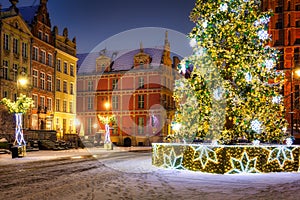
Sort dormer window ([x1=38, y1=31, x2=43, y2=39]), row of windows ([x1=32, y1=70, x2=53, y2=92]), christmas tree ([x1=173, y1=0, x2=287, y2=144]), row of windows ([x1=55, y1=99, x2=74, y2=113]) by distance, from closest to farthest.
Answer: christmas tree ([x1=173, y1=0, x2=287, y2=144]) < row of windows ([x1=32, y1=70, x2=53, y2=92]) < dormer window ([x1=38, y1=31, x2=43, y2=39]) < row of windows ([x1=55, y1=99, x2=74, y2=113])

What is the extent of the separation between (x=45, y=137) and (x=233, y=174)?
29957 mm

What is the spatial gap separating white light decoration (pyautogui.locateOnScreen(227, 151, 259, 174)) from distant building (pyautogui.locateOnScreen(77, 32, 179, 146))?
40.5 meters

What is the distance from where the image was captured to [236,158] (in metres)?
14.8

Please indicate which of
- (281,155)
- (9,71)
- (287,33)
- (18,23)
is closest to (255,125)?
(281,155)

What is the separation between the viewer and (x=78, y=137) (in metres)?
49.0

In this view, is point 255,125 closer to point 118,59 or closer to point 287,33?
point 287,33

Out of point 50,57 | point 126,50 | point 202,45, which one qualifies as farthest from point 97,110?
point 202,45

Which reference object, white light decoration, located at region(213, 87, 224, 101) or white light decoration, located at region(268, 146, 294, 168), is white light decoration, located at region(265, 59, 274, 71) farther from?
white light decoration, located at region(268, 146, 294, 168)

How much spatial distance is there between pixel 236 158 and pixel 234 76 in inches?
151

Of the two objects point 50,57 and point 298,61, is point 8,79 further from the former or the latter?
point 298,61

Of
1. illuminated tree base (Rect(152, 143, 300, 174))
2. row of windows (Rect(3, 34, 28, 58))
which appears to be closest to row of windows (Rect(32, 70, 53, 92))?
row of windows (Rect(3, 34, 28, 58))

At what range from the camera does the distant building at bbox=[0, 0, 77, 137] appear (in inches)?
1544

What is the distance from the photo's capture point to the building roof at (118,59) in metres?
60.7

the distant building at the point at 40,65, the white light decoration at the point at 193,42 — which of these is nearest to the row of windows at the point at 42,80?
the distant building at the point at 40,65
